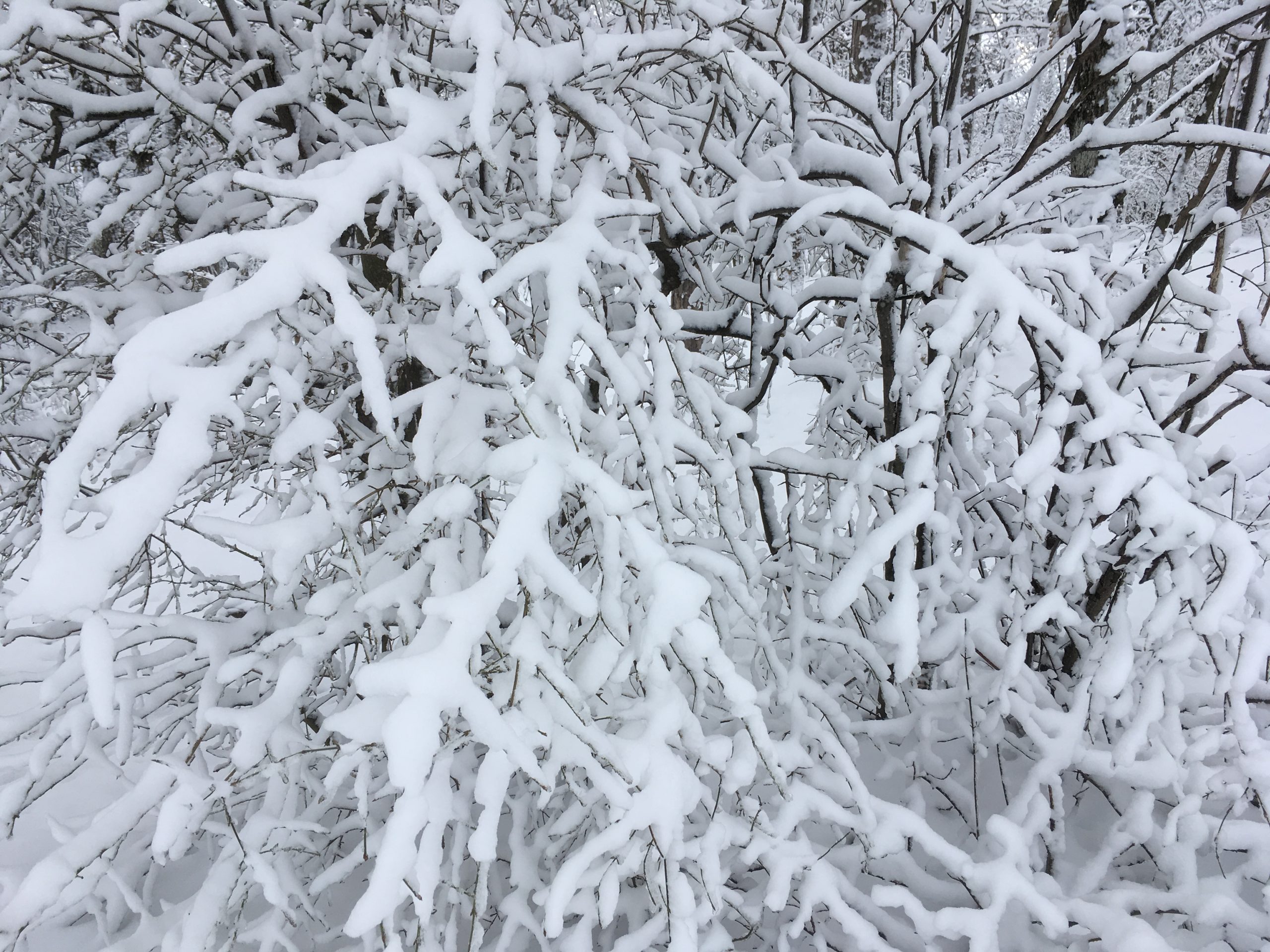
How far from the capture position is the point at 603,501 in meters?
1.19

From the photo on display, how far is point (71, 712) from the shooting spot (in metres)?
1.65

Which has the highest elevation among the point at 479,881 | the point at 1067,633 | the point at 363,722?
the point at 363,722

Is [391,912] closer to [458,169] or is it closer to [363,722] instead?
[363,722]

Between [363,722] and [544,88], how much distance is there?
1134mm

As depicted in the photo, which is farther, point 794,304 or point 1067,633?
point 1067,633

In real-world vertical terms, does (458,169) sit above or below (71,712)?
above

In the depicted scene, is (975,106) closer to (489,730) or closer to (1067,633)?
(1067,633)

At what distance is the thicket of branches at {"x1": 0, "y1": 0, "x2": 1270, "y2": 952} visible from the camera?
3.78 feet

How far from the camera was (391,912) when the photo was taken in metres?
1.08

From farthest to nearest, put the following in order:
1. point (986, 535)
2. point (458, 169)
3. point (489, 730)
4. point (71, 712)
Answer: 1. point (986, 535)
2. point (71, 712)
3. point (458, 169)
4. point (489, 730)

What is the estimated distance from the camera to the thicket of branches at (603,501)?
1.15 m

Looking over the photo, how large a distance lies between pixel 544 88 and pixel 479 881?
4.57 feet

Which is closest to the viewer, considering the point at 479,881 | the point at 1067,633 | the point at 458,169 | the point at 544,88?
the point at 479,881

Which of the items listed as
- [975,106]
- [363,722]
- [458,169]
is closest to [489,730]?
[363,722]
